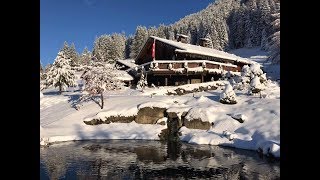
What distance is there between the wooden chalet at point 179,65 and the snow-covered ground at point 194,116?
8929 millimetres

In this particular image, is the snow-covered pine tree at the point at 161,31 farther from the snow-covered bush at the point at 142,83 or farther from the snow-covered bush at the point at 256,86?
the snow-covered bush at the point at 256,86

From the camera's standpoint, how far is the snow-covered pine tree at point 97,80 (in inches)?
1588

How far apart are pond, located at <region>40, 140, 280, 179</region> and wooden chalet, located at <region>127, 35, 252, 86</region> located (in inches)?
875

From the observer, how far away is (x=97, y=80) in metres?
41.0

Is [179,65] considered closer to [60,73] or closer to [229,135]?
[60,73]

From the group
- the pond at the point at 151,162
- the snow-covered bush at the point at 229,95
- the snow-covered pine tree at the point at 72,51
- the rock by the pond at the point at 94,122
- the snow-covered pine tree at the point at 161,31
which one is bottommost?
the pond at the point at 151,162

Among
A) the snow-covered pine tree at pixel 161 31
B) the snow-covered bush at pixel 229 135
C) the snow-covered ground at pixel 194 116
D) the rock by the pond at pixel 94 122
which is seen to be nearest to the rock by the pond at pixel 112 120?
the rock by the pond at pixel 94 122

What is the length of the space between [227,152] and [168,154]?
4.56 meters

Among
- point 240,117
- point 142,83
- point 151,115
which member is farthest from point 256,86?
point 142,83

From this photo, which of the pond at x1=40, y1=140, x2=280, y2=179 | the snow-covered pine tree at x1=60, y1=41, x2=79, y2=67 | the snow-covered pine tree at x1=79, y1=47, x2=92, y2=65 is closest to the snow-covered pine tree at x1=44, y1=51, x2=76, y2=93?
the snow-covered pine tree at x1=79, y1=47, x2=92, y2=65

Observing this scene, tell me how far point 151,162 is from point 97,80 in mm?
21688
